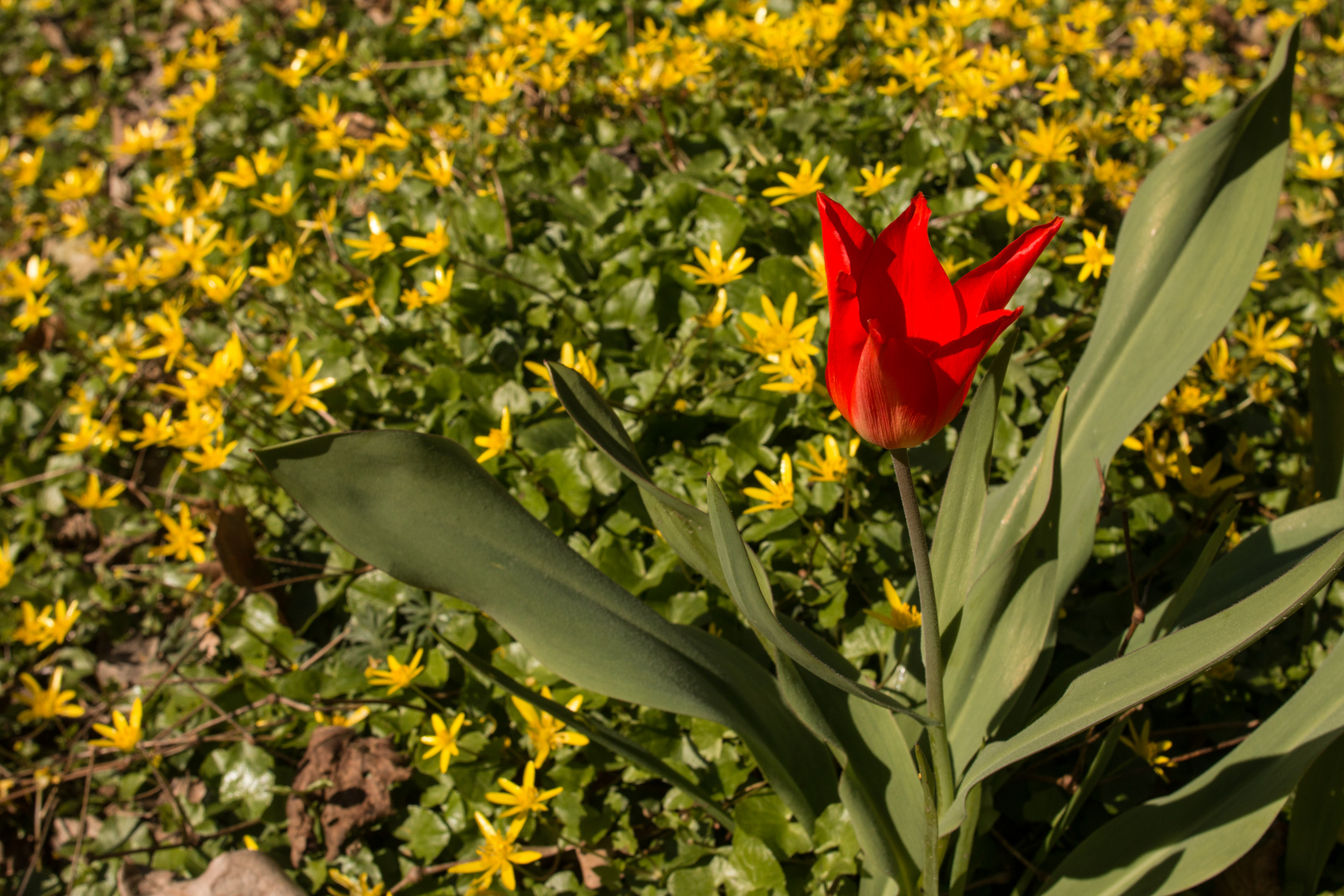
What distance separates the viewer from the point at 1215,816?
1.02m

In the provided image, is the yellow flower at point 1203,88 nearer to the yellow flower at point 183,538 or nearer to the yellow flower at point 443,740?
the yellow flower at point 443,740

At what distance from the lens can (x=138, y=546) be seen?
2.54 metres

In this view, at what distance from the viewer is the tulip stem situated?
31.2 inches

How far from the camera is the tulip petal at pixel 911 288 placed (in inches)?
28.1

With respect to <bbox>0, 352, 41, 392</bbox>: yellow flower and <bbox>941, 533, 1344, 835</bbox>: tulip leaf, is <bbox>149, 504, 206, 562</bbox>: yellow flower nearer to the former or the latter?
<bbox>0, 352, 41, 392</bbox>: yellow flower

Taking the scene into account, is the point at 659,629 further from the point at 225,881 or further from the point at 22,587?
the point at 22,587

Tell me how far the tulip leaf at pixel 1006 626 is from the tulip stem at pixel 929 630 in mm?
103

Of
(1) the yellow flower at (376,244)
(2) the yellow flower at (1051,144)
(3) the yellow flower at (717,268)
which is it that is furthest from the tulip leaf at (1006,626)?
(1) the yellow flower at (376,244)

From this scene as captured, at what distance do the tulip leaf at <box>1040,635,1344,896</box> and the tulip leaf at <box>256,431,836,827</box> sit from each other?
1.43ft

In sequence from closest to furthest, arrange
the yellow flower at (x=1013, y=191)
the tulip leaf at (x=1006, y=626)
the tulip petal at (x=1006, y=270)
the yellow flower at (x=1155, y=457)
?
the tulip petal at (x=1006, y=270), the tulip leaf at (x=1006, y=626), the yellow flower at (x=1155, y=457), the yellow flower at (x=1013, y=191)

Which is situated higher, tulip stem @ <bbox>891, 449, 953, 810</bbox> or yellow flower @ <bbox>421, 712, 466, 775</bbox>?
tulip stem @ <bbox>891, 449, 953, 810</bbox>

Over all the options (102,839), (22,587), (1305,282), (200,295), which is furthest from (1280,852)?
(200,295)

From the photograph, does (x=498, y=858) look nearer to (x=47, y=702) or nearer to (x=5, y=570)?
(x=47, y=702)

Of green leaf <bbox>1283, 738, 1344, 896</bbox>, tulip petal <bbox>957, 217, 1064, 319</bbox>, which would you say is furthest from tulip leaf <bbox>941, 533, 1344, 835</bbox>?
green leaf <bbox>1283, 738, 1344, 896</bbox>
